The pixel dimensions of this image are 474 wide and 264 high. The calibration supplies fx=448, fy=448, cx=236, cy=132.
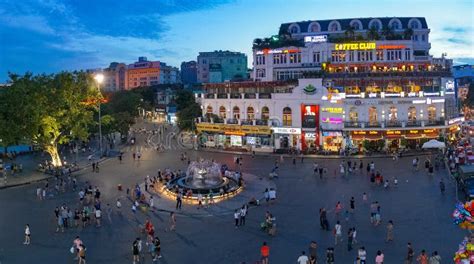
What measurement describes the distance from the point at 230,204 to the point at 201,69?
16533 centimetres

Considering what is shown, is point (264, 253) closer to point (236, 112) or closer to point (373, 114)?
point (373, 114)

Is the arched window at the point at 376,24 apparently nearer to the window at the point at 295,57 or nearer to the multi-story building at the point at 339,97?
the multi-story building at the point at 339,97

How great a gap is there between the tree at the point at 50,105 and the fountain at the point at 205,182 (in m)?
18.2

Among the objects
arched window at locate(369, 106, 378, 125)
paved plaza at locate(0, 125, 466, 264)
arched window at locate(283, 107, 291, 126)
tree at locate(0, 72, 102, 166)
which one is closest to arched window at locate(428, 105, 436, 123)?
arched window at locate(369, 106, 378, 125)

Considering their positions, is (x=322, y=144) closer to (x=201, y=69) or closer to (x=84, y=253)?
(x=84, y=253)

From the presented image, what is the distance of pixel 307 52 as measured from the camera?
7712 centimetres

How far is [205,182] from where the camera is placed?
37.5m

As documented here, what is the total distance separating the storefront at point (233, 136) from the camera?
61750 millimetres

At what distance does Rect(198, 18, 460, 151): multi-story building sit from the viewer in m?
57.6

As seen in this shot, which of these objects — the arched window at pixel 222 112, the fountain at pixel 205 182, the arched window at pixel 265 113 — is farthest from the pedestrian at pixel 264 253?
the arched window at pixel 222 112

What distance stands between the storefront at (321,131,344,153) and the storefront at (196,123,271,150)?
7516 millimetres

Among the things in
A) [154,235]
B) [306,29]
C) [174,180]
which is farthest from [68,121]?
[306,29]

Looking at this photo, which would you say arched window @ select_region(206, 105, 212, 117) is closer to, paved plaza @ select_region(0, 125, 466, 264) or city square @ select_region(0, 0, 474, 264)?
city square @ select_region(0, 0, 474, 264)

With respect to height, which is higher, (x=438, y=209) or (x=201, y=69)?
(x=201, y=69)
